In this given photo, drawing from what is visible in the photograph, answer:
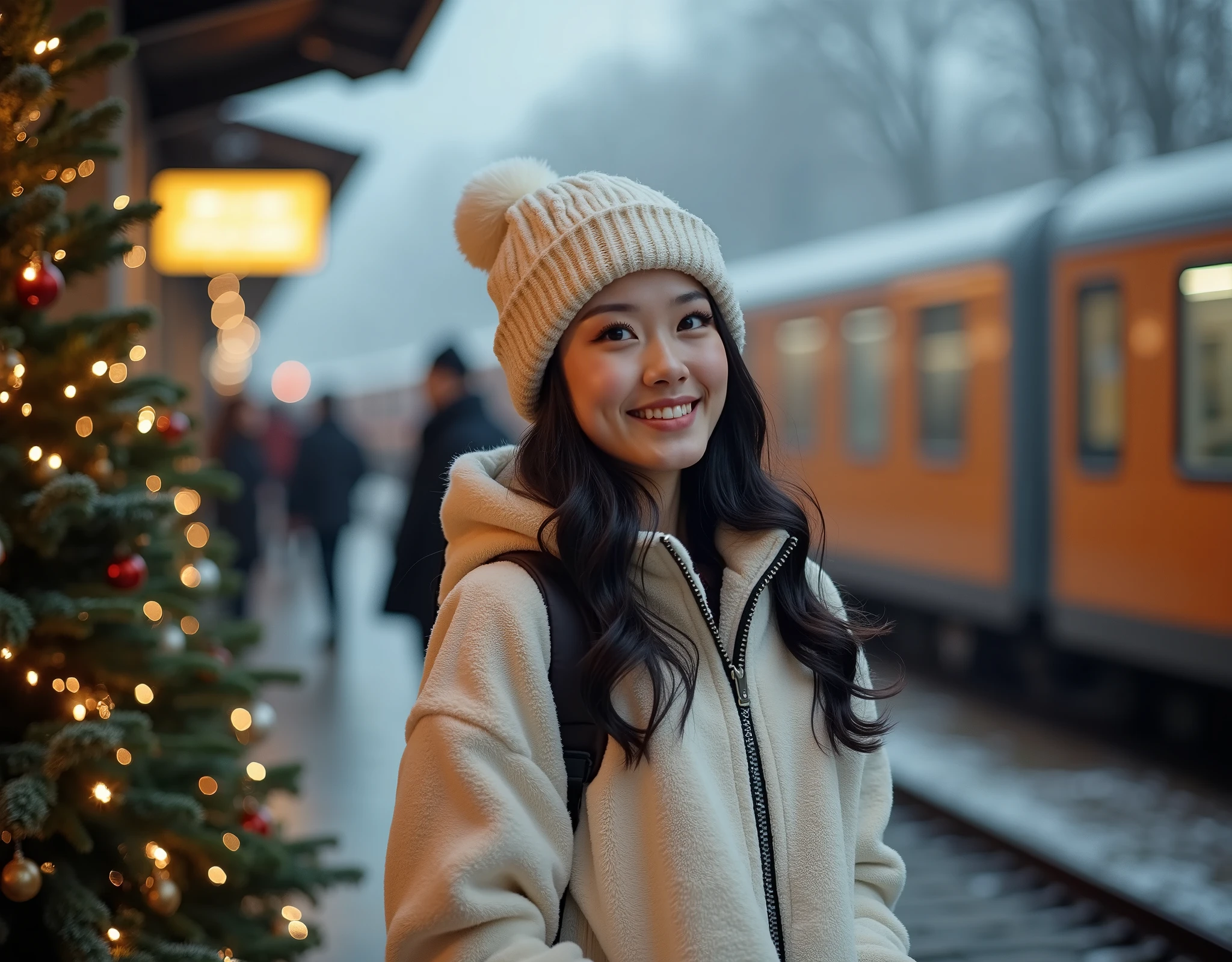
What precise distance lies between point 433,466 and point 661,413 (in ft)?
12.7

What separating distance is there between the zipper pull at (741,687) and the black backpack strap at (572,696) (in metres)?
→ 0.21

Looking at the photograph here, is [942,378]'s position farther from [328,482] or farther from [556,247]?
[556,247]

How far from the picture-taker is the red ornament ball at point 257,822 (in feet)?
11.6

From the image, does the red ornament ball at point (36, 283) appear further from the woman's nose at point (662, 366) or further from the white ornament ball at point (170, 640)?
the woman's nose at point (662, 366)

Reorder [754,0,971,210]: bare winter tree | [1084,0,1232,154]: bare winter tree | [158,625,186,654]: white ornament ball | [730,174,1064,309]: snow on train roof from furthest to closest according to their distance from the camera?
[754,0,971,210]: bare winter tree → [1084,0,1232,154]: bare winter tree → [730,174,1064,309]: snow on train roof → [158,625,186,654]: white ornament ball

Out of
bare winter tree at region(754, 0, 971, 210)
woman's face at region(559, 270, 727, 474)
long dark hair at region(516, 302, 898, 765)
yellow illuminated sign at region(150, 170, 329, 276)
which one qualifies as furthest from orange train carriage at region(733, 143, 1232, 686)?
bare winter tree at region(754, 0, 971, 210)

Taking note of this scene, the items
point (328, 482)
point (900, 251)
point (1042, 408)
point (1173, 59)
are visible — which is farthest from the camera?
point (1173, 59)

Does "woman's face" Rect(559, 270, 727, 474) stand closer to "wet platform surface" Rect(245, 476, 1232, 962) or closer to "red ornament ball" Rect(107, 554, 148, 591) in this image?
"red ornament ball" Rect(107, 554, 148, 591)

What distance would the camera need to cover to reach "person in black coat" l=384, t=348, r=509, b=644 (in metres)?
4.94

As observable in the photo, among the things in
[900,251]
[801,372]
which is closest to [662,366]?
[900,251]

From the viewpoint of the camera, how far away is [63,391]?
2898 mm

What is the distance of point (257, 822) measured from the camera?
11.7ft

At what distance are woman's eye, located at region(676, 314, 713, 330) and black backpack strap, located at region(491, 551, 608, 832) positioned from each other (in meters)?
0.44

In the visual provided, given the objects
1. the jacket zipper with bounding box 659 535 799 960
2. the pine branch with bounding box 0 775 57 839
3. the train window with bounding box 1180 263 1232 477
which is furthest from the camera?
the train window with bounding box 1180 263 1232 477
